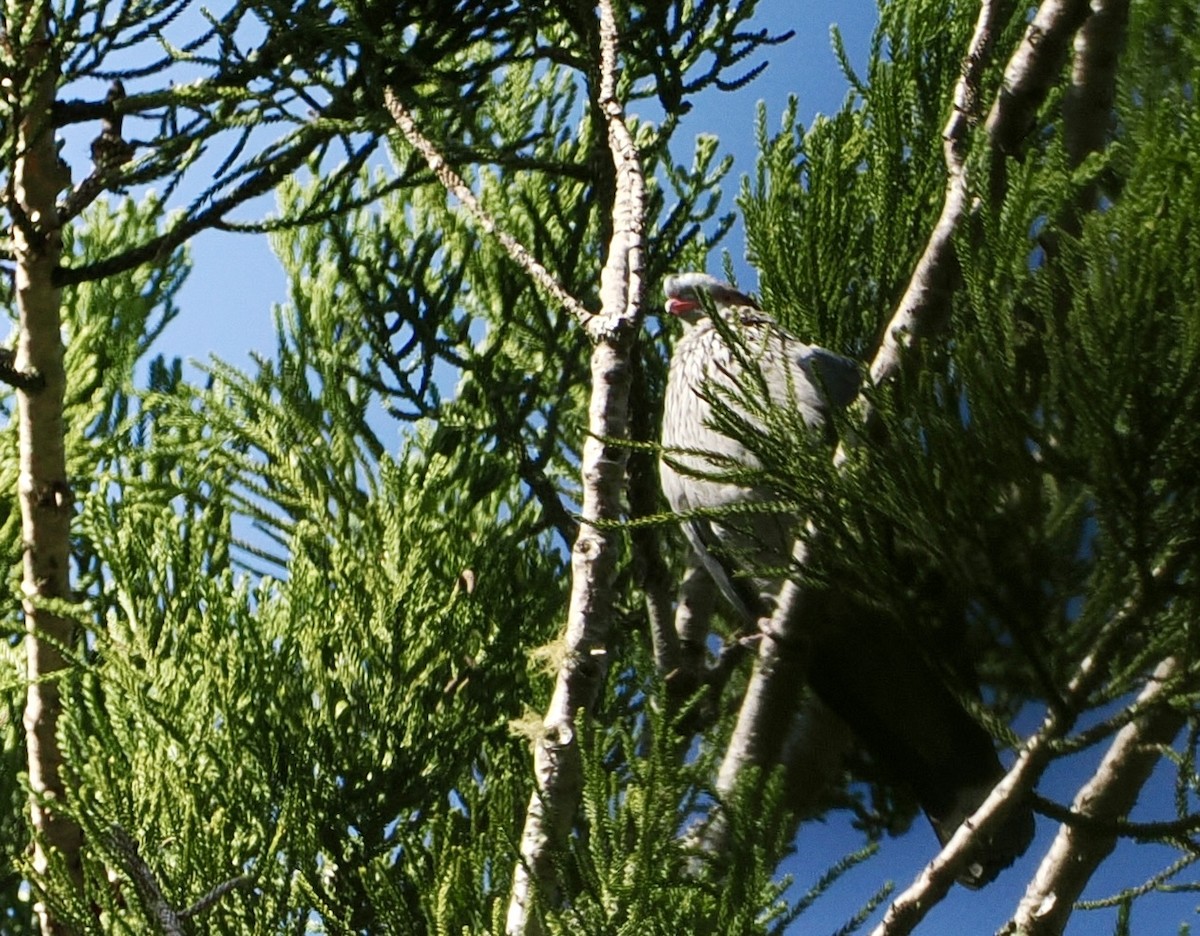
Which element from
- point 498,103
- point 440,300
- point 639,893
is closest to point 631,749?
point 639,893

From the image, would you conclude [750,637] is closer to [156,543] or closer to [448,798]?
[448,798]

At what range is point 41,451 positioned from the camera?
223 centimetres

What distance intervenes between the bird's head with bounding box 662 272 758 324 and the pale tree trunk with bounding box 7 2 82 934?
1.33 meters

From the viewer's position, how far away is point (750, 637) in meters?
2.59

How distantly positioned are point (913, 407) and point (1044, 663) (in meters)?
0.34

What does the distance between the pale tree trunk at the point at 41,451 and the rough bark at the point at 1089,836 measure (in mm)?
1453

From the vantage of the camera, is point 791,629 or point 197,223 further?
point 197,223

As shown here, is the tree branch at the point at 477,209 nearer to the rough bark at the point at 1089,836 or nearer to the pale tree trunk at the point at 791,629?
the pale tree trunk at the point at 791,629

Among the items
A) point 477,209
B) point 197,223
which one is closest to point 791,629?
point 477,209

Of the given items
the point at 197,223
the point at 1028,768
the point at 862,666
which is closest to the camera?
the point at 1028,768

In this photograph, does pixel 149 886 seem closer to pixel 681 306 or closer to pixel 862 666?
pixel 862 666

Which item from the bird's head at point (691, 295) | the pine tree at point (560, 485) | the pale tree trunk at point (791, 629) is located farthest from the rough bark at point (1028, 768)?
the bird's head at point (691, 295)

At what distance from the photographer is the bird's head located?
3098 millimetres

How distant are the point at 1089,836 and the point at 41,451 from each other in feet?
5.52
